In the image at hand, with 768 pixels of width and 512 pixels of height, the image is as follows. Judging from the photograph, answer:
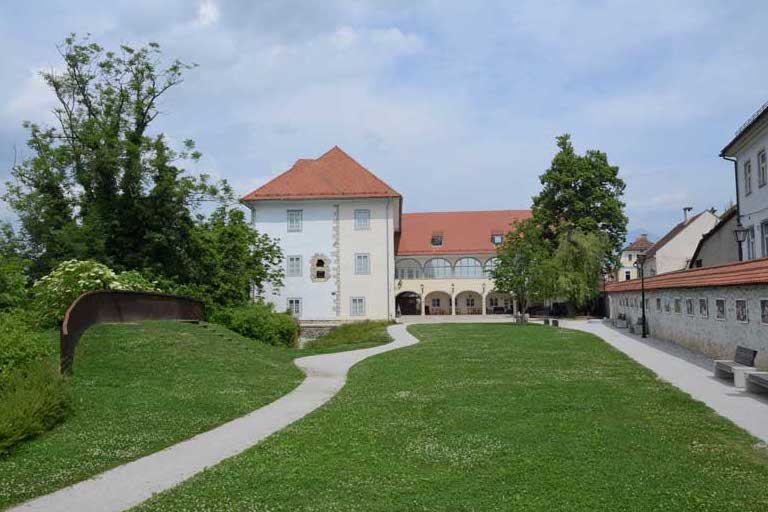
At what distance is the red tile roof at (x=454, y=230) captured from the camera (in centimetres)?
5988

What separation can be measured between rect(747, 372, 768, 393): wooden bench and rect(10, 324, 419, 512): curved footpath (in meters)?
7.88

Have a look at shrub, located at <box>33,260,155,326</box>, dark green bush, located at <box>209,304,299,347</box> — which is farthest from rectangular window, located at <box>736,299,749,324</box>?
shrub, located at <box>33,260,155,326</box>

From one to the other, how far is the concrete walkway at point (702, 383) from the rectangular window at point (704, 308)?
131 centimetres

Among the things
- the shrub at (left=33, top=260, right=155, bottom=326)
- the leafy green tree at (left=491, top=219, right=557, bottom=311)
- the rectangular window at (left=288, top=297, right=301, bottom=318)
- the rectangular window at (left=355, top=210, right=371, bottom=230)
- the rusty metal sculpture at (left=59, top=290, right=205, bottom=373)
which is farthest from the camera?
the rectangular window at (left=288, top=297, right=301, bottom=318)

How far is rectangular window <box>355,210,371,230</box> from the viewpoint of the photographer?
150ft

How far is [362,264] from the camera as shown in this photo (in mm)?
45781

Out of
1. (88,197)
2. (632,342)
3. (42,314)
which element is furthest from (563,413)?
(88,197)

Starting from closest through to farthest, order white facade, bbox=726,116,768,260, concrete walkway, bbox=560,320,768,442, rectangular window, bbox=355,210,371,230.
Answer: concrete walkway, bbox=560,320,768,442, white facade, bbox=726,116,768,260, rectangular window, bbox=355,210,371,230

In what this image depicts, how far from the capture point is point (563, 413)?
9.98 metres

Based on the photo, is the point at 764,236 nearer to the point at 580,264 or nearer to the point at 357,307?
the point at 580,264

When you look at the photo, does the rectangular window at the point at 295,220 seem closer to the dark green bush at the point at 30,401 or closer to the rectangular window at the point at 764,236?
the rectangular window at the point at 764,236

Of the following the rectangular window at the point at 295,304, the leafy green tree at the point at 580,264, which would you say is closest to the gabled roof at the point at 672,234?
the leafy green tree at the point at 580,264

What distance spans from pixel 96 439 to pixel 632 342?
21.3 metres

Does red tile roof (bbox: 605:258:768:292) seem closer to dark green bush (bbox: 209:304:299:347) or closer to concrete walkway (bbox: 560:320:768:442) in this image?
concrete walkway (bbox: 560:320:768:442)
